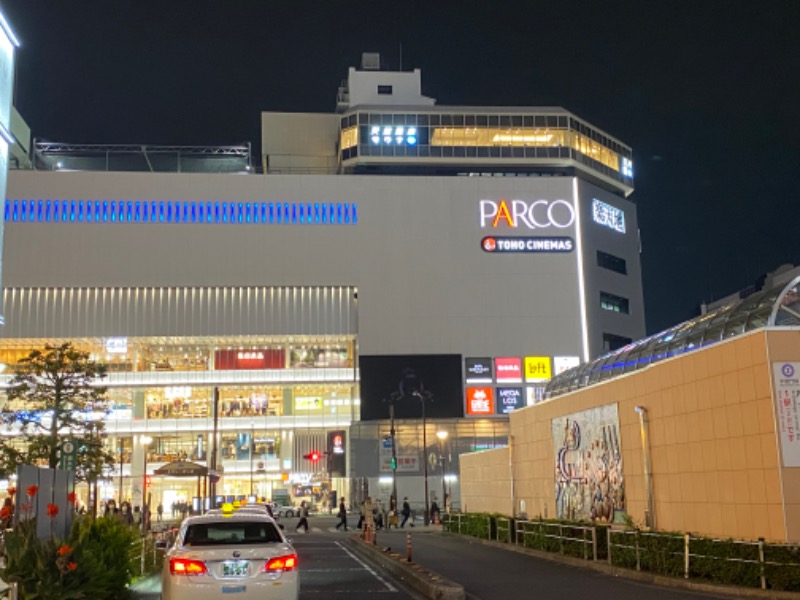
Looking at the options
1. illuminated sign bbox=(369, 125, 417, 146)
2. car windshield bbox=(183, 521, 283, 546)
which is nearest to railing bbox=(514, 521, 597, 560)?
Answer: car windshield bbox=(183, 521, 283, 546)

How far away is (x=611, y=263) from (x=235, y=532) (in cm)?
7567

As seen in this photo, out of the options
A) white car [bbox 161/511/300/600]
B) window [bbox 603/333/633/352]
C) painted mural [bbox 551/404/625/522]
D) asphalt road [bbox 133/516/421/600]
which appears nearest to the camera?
white car [bbox 161/511/300/600]

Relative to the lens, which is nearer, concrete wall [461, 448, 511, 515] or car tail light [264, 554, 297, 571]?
car tail light [264, 554, 297, 571]

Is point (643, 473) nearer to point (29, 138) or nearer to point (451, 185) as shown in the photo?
point (451, 185)

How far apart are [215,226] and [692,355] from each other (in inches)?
2489

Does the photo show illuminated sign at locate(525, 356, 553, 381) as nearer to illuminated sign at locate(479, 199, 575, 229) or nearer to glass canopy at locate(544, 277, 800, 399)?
illuminated sign at locate(479, 199, 575, 229)

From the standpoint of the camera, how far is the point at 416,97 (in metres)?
93.2

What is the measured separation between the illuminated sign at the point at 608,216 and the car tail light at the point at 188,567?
7548cm

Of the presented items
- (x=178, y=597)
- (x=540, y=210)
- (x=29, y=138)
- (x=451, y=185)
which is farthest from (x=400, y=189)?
(x=178, y=597)

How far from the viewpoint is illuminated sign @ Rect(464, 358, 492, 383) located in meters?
77.4

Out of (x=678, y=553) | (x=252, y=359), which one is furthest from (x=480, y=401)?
(x=678, y=553)

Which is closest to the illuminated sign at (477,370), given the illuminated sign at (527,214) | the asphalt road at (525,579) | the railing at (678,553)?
the illuminated sign at (527,214)

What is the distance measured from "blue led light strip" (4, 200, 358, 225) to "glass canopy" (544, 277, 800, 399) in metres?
50.0

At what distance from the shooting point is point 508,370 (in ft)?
255
